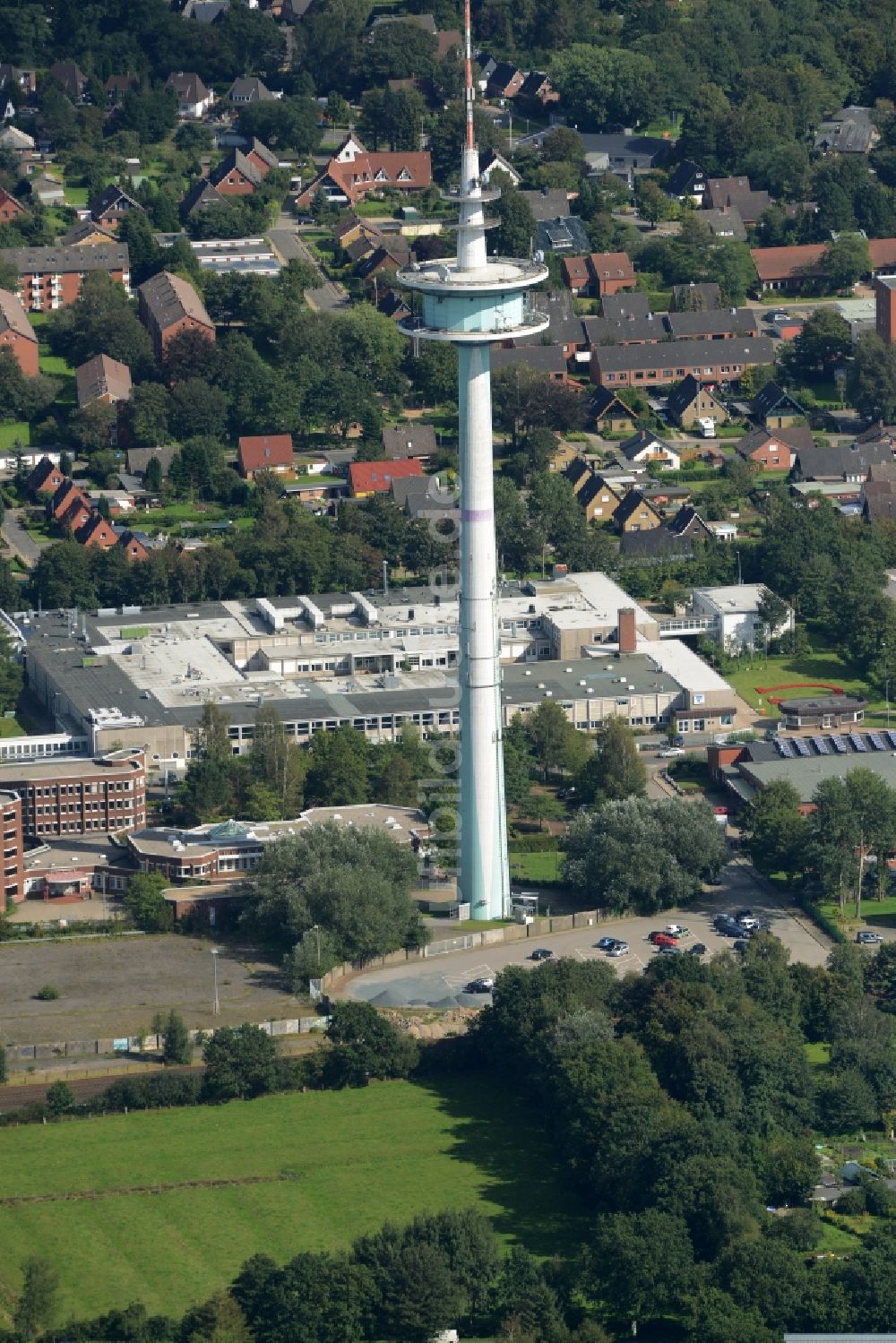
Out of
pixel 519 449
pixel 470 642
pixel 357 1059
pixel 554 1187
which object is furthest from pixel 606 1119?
pixel 519 449

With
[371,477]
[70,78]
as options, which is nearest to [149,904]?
[371,477]

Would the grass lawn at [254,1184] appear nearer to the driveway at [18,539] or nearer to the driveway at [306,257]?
the driveway at [18,539]

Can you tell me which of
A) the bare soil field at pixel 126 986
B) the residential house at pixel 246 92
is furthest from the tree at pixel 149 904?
the residential house at pixel 246 92

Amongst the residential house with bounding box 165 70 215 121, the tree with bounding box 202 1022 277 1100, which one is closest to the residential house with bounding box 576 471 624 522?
the tree with bounding box 202 1022 277 1100

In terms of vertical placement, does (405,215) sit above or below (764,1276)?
above

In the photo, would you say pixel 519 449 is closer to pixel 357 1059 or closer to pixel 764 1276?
pixel 357 1059
